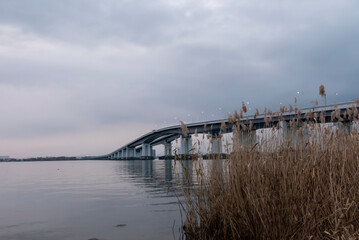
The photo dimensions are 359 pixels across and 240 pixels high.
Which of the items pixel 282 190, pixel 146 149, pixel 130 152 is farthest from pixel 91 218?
pixel 130 152

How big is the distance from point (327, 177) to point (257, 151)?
1.64 m

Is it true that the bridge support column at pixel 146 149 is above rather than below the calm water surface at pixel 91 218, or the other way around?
above

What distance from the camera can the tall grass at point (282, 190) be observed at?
555cm

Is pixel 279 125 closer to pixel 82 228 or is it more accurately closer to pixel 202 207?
pixel 202 207

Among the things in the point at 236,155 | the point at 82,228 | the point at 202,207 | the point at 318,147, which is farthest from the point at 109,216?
the point at 318,147

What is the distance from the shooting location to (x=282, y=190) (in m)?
5.87

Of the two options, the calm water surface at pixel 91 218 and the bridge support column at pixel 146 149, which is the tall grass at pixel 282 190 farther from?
the bridge support column at pixel 146 149

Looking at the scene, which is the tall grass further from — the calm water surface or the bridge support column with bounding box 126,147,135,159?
the bridge support column with bounding box 126,147,135,159

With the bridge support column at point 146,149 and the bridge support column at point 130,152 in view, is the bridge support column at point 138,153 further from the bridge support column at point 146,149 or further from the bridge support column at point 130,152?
the bridge support column at point 146,149

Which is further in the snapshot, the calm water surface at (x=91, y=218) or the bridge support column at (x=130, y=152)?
the bridge support column at (x=130, y=152)

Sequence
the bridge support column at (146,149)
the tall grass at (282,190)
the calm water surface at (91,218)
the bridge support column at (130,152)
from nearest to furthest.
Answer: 1. the tall grass at (282,190)
2. the calm water surface at (91,218)
3. the bridge support column at (146,149)
4. the bridge support column at (130,152)

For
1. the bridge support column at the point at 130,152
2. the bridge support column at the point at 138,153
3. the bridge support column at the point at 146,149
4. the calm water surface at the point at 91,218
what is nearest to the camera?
the calm water surface at the point at 91,218

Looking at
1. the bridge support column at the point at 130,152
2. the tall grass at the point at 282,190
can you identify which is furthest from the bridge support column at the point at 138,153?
the tall grass at the point at 282,190

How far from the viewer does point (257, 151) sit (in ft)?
24.2
